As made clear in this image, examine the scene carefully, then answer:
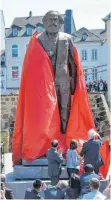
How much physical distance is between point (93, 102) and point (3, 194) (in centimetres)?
1298

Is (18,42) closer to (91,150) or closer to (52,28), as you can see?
(52,28)

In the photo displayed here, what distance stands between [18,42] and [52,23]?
49.1 meters

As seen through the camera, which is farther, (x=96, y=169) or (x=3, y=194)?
(x=96, y=169)

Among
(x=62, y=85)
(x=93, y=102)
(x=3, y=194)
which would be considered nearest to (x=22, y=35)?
(x=93, y=102)

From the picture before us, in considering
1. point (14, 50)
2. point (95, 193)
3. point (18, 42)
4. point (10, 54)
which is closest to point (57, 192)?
point (95, 193)

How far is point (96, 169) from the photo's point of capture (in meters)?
11.0

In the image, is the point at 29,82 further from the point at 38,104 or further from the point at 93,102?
the point at 93,102

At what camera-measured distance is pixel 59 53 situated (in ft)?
38.8

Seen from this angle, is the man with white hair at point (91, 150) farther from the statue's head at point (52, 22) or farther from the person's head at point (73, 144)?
the statue's head at point (52, 22)

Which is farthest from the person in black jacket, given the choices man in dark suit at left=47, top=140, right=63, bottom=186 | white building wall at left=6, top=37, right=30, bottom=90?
white building wall at left=6, top=37, right=30, bottom=90

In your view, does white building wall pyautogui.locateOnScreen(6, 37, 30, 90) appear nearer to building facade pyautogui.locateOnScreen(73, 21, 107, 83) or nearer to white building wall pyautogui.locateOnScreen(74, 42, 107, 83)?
building facade pyautogui.locateOnScreen(73, 21, 107, 83)

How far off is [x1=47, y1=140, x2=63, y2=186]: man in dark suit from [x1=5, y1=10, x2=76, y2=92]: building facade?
159ft

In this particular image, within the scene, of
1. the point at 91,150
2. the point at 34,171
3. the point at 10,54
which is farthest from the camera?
the point at 10,54

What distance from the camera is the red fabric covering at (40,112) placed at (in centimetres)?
1155
